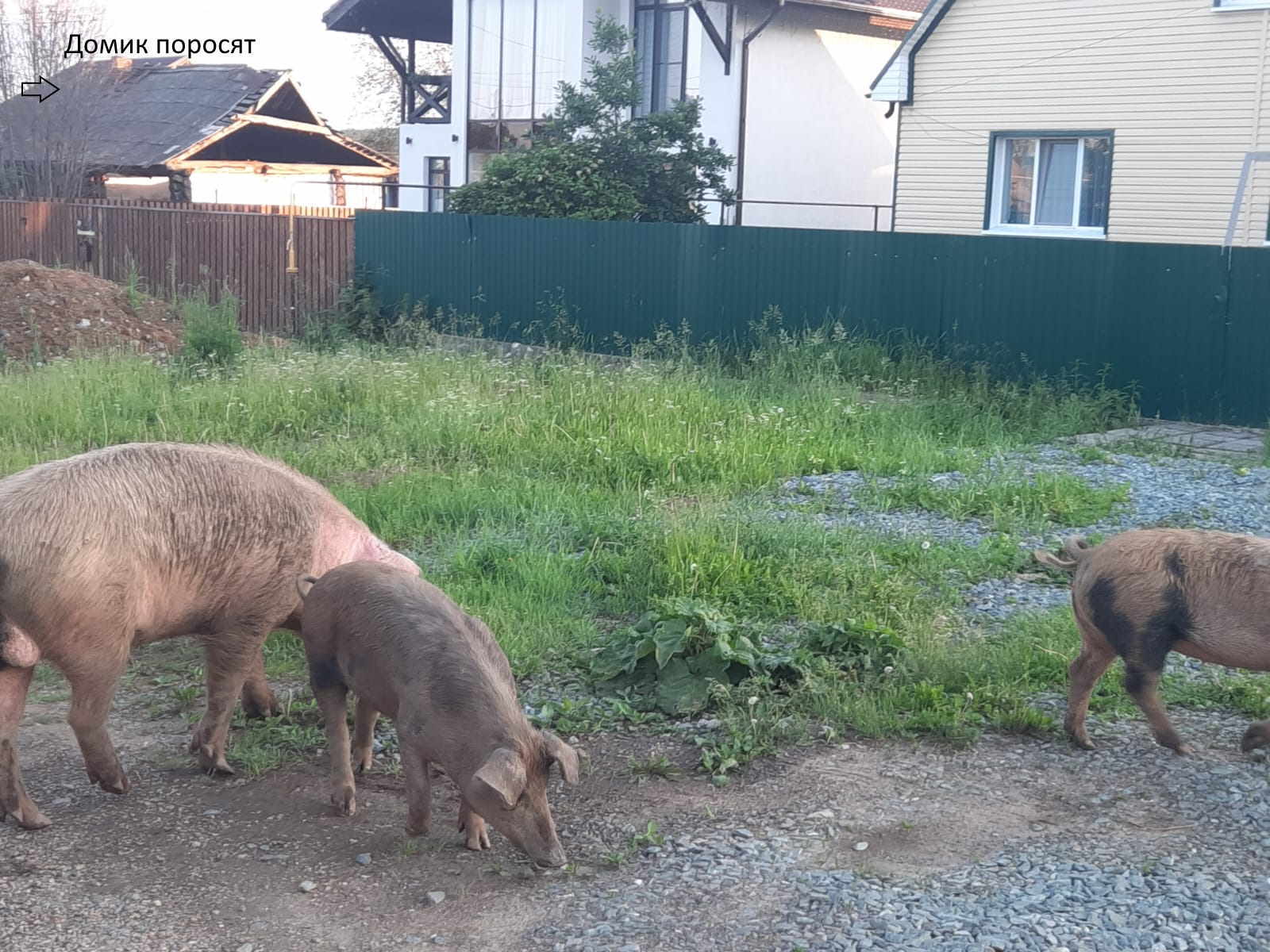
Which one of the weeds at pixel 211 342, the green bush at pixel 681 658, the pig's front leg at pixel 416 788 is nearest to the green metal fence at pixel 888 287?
the weeds at pixel 211 342

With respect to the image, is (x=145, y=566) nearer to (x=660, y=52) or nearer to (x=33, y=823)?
(x=33, y=823)

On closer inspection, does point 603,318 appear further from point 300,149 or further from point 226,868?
point 300,149

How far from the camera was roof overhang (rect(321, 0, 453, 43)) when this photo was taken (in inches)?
1214

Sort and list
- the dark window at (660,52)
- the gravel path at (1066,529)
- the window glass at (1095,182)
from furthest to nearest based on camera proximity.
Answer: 1. the dark window at (660,52)
2. the window glass at (1095,182)
3. the gravel path at (1066,529)

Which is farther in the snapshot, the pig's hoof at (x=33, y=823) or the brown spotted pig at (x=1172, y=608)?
the brown spotted pig at (x=1172, y=608)

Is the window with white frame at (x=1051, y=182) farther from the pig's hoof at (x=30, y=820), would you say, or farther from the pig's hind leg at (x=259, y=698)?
the pig's hoof at (x=30, y=820)

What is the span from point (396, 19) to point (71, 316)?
17357 millimetres

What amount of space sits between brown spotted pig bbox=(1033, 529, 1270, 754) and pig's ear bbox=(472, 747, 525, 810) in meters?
2.39

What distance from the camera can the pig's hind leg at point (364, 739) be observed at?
512 centimetres

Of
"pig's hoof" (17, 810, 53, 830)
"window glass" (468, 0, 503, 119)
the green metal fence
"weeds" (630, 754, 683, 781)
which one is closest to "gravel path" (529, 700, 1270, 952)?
"weeds" (630, 754, 683, 781)

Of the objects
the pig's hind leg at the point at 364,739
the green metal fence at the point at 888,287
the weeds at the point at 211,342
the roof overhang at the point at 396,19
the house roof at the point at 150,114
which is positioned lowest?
the pig's hind leg at the point at 364,739

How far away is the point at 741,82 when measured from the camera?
79.5 ft

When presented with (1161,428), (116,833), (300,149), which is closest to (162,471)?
(116,833)

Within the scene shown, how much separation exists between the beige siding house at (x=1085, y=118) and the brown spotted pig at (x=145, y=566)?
14.6 metres
